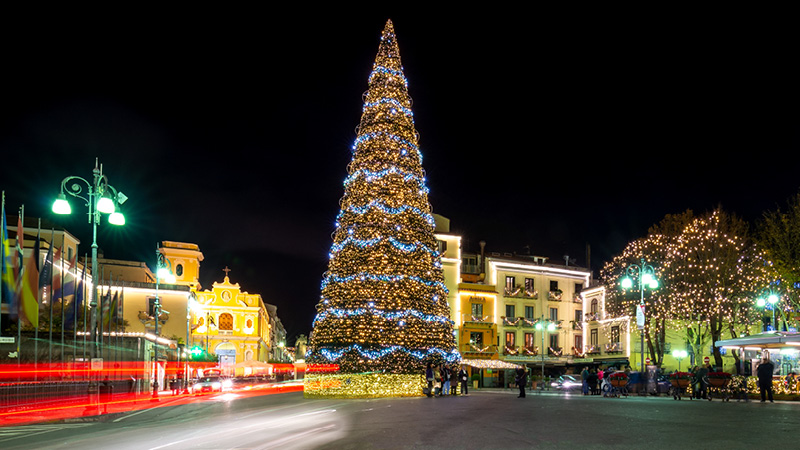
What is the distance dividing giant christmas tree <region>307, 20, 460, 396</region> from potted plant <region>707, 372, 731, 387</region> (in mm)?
11975

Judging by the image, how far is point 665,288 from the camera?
45.1 metres

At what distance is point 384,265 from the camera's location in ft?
106

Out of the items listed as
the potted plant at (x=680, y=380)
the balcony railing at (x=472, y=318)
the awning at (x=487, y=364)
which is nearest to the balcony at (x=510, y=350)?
the balcony railing at (x=472, y=318)

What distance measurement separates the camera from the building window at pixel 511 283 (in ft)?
217

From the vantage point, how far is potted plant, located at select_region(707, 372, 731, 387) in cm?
2502

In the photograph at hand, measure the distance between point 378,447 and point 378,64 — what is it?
2682 cm

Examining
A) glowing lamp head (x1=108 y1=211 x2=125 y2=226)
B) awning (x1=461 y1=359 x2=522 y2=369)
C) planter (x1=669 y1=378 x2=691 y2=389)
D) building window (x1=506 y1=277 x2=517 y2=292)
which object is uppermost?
glowing lamp head (x1=108 y1=211 x2=125 y2=226)

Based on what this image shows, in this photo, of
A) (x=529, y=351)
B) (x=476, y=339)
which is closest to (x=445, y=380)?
(x=476, y=339)

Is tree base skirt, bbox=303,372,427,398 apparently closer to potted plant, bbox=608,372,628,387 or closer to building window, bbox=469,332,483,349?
potted plant, bbox=608,372,628,387

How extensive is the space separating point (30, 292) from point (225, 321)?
7204 cm

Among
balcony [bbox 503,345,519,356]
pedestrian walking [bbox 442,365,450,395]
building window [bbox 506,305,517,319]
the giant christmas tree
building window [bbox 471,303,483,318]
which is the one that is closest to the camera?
the giant christmas tree

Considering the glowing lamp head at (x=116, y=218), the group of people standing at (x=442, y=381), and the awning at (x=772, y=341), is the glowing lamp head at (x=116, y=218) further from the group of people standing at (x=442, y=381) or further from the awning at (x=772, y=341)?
the awning at (x=772, y=341)

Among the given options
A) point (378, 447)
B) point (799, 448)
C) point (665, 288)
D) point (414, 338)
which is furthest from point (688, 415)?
point (665, 288)

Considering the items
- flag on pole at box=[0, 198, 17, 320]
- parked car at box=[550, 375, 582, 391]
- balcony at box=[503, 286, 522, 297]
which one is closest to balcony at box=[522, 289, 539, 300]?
balcony at box=[503, 286, 522, 297]
